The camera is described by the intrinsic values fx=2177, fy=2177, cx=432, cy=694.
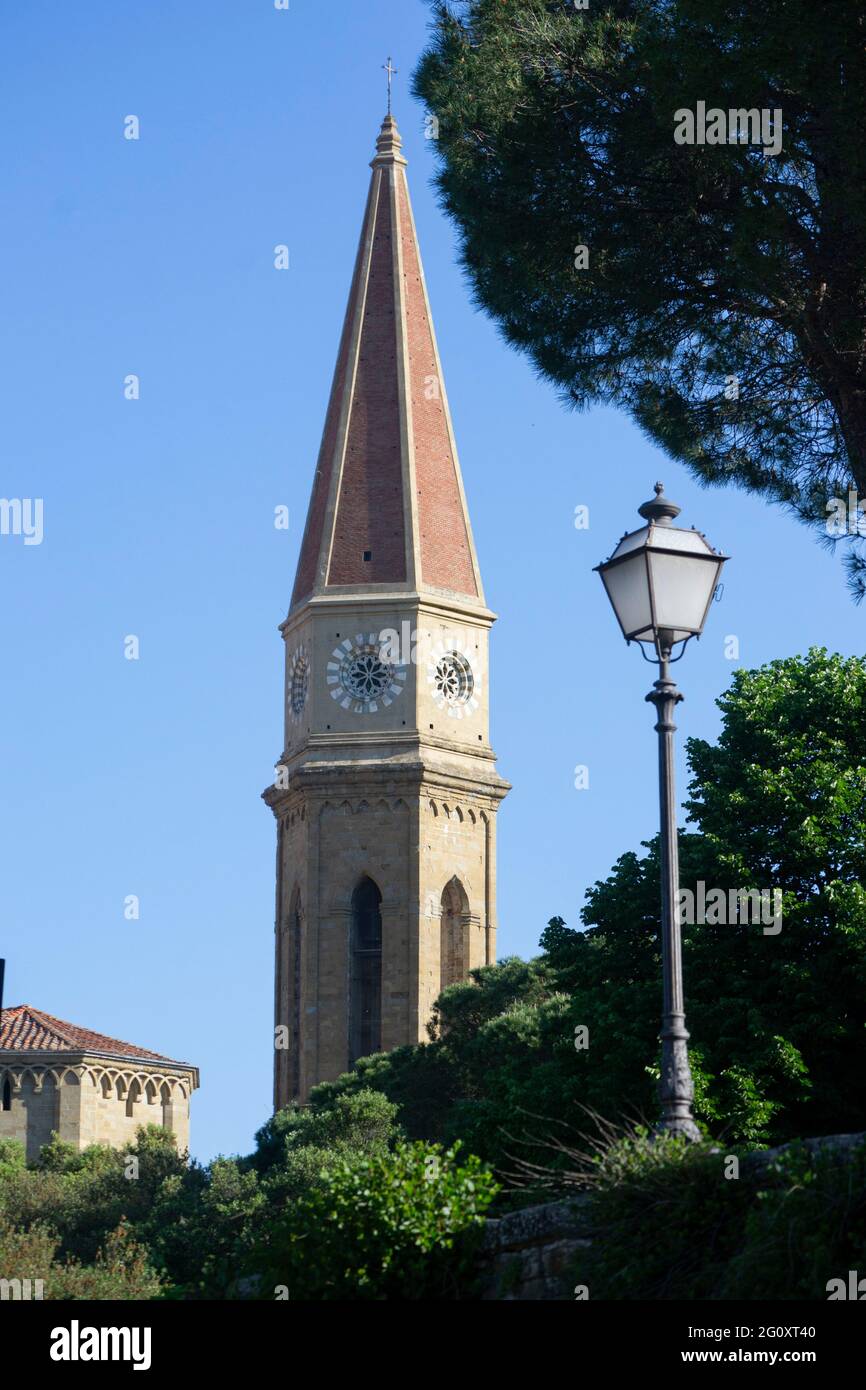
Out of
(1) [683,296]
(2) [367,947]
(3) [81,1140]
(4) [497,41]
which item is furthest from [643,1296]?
(3) [81,1140]

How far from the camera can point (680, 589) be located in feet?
42.5

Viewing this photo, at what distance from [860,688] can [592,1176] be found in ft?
74.6

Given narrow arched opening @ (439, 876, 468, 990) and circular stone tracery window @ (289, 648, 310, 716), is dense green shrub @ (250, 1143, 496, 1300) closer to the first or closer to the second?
narrow arched opening @ (439, 876, 468, 990)

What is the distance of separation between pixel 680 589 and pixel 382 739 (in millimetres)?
61902

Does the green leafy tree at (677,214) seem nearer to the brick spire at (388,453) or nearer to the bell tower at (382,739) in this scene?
the bell tower at (382,739)

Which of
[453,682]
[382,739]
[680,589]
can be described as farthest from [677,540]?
[453,682]

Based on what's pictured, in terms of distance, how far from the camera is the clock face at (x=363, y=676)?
7512 centimetres

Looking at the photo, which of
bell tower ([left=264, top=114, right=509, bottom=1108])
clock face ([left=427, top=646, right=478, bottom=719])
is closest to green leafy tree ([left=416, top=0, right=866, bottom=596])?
bell tower ([left=264, top=114, right=509, bottom=1108])

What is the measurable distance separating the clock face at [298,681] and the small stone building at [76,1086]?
16556mm

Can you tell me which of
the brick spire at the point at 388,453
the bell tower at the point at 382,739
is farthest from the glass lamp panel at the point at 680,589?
the brick spire at the point at 388,453

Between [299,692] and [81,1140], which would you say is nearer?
[299,692]

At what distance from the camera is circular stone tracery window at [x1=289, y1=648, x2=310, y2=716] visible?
76.4m
